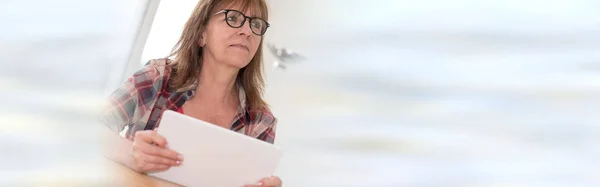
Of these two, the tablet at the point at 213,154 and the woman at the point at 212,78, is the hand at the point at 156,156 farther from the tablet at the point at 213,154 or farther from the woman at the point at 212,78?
the woman at the point at 212,78

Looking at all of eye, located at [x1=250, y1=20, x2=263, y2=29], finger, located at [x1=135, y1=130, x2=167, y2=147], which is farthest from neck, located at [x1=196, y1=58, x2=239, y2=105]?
finger, located at [x1=135, y1=130, x2=167, y2=147]

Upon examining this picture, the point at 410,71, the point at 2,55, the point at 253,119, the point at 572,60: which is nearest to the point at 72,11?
the point at 2,55

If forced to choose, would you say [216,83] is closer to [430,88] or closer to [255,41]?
[255,41]

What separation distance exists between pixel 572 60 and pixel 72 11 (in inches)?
56.8

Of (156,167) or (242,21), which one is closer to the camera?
(156,167)

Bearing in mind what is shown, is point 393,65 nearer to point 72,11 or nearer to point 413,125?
point 413,125

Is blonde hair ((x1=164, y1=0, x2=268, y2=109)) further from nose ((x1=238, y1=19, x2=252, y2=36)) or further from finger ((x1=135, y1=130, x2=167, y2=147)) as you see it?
finger ((x1=135, y1=130, x2=167, y2=147))

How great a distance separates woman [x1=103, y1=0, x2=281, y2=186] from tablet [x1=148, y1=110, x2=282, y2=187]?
0.39 m

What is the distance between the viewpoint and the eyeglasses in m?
1.19

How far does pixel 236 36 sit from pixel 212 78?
105 millimetres

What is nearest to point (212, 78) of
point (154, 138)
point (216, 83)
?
point (216, 83)

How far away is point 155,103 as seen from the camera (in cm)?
120

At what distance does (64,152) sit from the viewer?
0.47 feet

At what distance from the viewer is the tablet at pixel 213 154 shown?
75 cm
